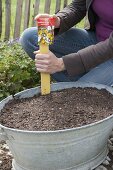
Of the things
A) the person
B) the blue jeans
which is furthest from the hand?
the blue jeans

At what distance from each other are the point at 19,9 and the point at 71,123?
10.8 feet

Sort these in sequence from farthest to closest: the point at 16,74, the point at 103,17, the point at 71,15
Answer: the point at 16,74
the point at 71,15
the point at 103,17

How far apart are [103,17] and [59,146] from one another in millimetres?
1196

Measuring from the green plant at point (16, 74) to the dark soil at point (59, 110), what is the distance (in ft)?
2.56

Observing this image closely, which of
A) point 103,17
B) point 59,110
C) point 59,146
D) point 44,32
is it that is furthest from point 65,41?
point 59,146

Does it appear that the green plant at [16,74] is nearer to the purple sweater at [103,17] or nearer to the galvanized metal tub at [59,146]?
the purple sweater at [103,17]

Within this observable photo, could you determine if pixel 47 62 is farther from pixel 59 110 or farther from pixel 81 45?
pixel 81 45

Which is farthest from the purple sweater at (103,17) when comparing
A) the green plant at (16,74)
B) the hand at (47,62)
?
the green plant at (16,74)

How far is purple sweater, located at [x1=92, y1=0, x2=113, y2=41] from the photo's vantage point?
3395 millimetres

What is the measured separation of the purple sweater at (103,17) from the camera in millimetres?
3395

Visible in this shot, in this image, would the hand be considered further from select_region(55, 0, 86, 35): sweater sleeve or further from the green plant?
the green plant

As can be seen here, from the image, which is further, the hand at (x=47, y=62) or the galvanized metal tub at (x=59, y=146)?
the hand at (x=47, y=62)

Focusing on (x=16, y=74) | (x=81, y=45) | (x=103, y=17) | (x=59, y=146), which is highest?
(x=103, y=17)

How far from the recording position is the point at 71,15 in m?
3.69
